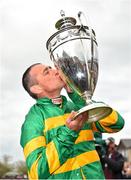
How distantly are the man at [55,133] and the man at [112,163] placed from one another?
302 cm

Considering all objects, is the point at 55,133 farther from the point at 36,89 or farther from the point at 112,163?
the point at 112,163

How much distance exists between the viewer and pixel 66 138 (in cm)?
167

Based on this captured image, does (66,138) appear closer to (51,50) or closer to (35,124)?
(35,124)

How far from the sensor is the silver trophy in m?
1.78

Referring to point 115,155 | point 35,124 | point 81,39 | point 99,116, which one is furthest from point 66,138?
point 115,155

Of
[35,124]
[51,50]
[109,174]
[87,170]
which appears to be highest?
[51,50]

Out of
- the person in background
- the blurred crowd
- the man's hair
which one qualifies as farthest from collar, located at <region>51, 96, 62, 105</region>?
the person in background

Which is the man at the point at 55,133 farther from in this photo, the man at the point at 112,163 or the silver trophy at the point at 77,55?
the man at the point at 112,163

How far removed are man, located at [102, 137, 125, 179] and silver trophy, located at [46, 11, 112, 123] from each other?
342 cm

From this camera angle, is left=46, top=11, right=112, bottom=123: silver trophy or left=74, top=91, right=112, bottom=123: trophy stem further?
left=46, top=11, right=112, bottom=123: silver trophy

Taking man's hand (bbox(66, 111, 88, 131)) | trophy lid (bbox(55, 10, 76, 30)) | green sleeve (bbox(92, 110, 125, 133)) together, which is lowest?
green sleeve (bbox(92, 110, 125, 133))

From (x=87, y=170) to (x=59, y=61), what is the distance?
55cm

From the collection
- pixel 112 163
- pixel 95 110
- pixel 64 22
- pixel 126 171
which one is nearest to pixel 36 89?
pixel 64 22

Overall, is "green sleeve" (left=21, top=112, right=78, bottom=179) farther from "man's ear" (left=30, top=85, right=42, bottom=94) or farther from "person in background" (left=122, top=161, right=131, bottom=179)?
"person in background" (left=122, top=161, right=131, bottom=179)
